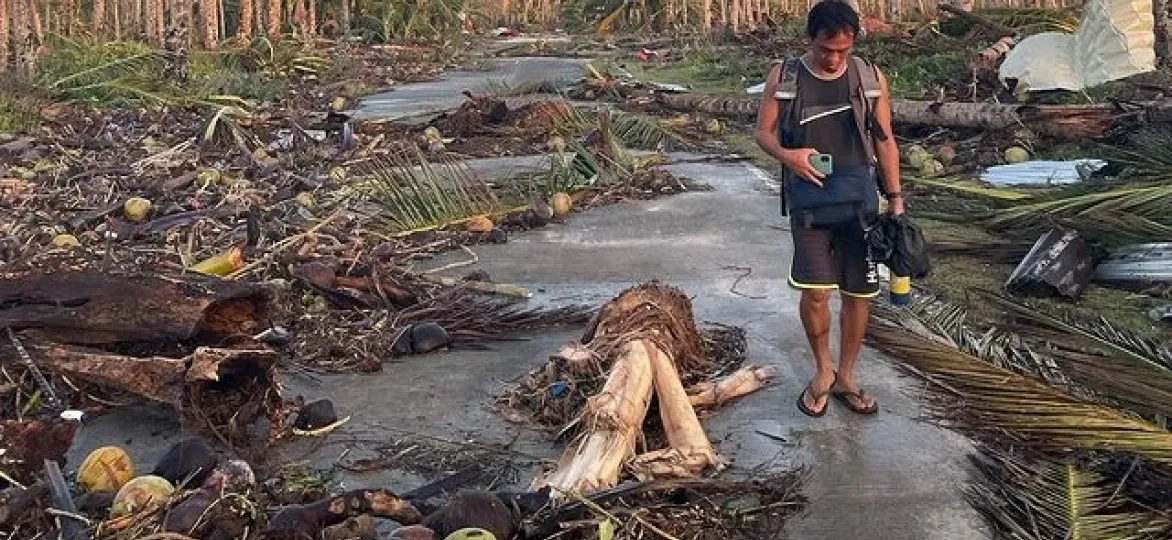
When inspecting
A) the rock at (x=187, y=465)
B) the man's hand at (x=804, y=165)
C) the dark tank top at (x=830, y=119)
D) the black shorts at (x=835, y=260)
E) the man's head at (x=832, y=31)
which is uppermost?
the man's head at (x=832, y=31)

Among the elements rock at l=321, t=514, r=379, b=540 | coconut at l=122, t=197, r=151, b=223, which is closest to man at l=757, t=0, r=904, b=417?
rock at l=321, t=514, r=379, b=540

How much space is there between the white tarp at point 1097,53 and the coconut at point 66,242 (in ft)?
31.8

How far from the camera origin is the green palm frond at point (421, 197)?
324 inches

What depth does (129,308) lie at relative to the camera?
16.0ft

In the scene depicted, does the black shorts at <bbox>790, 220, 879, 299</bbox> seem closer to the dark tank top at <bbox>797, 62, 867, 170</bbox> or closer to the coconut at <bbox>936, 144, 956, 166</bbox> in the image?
the dark tank top at <bbox>797, 62, 867, 170</bbox>

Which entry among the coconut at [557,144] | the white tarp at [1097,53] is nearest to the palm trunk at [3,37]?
the coconut at [557,144]

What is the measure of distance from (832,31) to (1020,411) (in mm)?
1654

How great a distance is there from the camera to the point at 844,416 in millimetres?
4793

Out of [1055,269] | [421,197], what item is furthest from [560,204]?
[1055,269]

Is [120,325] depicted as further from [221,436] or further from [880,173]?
[880,173]

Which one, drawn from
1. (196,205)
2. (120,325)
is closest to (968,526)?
(120,325)

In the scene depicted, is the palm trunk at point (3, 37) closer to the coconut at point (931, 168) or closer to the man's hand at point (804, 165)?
the coconut at point (931, 168)

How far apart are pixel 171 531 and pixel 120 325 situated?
1.76m

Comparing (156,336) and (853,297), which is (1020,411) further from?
(156,336)
